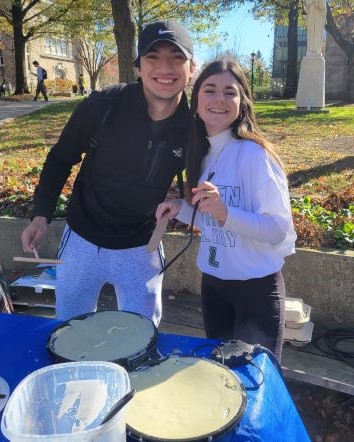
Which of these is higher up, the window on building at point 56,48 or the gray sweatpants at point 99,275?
the window on building at point 56,48

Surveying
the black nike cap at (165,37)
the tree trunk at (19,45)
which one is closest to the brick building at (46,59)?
the tree trunk at (19,45)

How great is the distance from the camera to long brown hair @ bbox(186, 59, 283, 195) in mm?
1911

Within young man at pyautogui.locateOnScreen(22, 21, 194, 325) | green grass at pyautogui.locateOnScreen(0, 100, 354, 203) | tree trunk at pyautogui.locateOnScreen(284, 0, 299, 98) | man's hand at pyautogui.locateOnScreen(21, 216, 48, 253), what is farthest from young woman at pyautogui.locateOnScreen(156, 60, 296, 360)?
tree trunk at pyautogui.locateOnScreen(284, 0, 299, 98)

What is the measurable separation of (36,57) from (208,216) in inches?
1878

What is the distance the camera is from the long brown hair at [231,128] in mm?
1911

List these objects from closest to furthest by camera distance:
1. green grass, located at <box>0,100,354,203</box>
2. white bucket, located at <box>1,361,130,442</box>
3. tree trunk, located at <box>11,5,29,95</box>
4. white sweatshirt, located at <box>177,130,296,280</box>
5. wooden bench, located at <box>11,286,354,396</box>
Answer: white bucket, located at <box>1,361,130,442</box> < white sweatshirt, located at <box>177,130,296,280</box> < wooden bench, located at <box>11,286,354,396</box> < green grass, located at <box>0,100,354,203</box> < tree trunk, located at <box>11,5,29,95</box>

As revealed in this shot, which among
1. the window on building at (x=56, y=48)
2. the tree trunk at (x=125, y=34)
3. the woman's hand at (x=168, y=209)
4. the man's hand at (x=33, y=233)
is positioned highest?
the window on building at (x=56, y=48)

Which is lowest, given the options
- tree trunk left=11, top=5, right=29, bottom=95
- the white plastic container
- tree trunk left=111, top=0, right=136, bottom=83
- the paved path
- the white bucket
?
the white plastic container

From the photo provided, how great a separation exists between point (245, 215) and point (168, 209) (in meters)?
0.37

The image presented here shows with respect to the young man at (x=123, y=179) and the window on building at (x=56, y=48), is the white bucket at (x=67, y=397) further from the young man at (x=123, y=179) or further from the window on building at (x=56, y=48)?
the window on building at (x=56, y=48)

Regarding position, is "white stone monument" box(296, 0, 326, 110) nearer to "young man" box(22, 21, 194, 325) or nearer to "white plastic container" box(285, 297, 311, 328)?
"white plastic container" box(285, 297, 311, 328)

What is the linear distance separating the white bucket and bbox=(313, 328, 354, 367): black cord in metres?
2.10

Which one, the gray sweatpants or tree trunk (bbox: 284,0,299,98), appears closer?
the gray sweatpants

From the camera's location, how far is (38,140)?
A: 8.27 m
